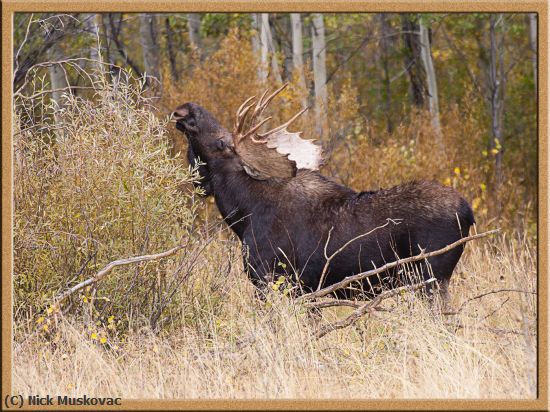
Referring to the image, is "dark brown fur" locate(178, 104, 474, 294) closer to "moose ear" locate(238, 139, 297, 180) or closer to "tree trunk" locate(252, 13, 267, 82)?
"moose ear" locate(238, 139, 297, 180)

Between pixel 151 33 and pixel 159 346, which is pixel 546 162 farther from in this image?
pixel 151 33

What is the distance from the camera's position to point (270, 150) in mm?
8406

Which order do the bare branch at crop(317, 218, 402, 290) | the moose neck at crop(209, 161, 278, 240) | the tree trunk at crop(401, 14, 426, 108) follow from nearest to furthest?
the bare branch at crop(317, 218, 402, 290) → the moose neck at crop(209, 161, 278, 240) → the tree trunk at crop(401, 14, 426, 108)

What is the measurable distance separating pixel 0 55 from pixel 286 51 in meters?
21.5

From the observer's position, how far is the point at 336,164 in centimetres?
1309

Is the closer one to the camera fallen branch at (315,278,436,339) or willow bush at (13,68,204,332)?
fallen branch at (315,278,436,339)

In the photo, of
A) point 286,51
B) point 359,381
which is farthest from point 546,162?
point 286,51

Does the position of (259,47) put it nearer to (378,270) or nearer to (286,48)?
(286,48)

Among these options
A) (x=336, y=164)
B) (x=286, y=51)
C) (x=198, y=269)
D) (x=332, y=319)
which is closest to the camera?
(x=198, y=269)

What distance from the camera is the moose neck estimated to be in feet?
27.3

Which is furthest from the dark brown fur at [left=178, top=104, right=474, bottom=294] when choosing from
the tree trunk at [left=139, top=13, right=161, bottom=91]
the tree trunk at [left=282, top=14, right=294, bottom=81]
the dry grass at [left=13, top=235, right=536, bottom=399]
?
the tree trunk at [left=282, top=14, right=294, bottom=81]

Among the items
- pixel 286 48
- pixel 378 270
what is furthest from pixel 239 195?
pixel 286 48

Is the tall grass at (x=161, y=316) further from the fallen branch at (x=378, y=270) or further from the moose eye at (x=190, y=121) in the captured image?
the moose eye at (x=190, y=121)

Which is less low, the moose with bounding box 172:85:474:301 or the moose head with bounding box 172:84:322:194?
the moose head with bounding box 172:84:322:194
